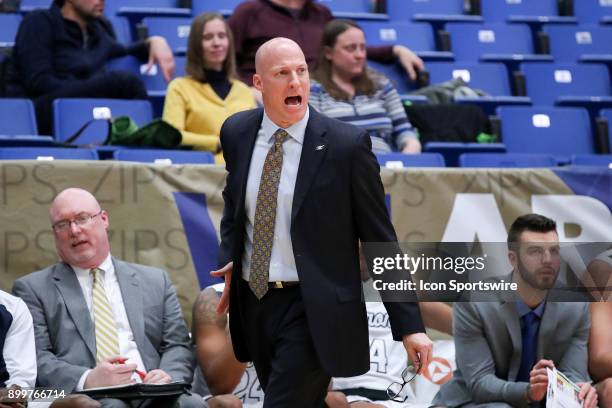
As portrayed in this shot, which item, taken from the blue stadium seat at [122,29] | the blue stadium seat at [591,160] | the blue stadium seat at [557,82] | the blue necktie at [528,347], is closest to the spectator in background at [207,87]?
the blue stadium seat at [122,29]

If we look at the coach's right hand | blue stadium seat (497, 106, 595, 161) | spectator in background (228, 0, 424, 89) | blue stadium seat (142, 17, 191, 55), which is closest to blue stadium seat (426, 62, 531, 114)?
blue stadium seat (497, 106, 595, 161)

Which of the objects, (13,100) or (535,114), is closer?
(13,100)

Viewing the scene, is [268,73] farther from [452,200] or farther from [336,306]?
[452,200]

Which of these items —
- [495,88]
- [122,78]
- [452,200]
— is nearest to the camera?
[452,200]

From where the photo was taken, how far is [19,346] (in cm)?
411

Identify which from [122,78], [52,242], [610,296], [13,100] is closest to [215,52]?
[122,78]

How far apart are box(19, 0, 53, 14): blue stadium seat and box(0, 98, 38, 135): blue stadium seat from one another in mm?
1527

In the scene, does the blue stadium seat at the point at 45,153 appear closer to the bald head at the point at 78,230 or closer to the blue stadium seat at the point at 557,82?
the bald head at the point at 78,230

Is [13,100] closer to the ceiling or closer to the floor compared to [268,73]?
closer to the floor

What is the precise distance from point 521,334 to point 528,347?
0.22 feet

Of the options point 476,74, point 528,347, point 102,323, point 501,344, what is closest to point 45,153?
point 102,323

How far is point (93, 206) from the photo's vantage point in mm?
4598

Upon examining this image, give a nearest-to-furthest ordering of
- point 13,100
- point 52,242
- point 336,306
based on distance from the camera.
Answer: point 336,306 → point 52,242 → point 13,100

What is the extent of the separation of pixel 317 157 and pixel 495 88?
Answer: 4911 millimetres
